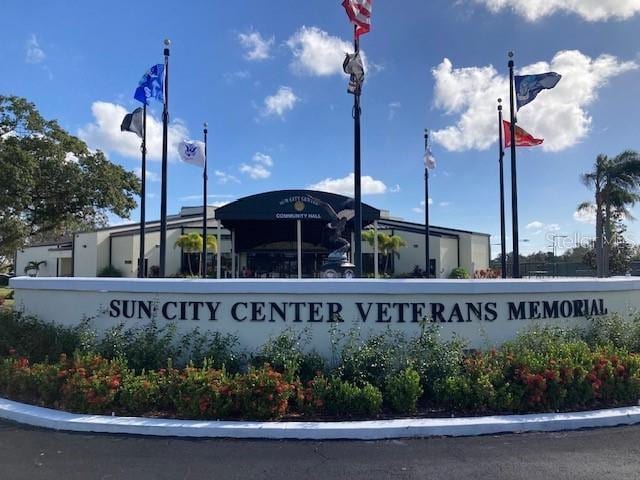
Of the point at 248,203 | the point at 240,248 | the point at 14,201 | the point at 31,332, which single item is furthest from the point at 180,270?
the point at 31,332

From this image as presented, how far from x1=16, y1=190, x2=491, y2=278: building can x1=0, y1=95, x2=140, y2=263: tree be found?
1537cm

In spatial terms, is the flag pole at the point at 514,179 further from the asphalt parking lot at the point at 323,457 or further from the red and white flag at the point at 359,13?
the asphalt parking lot at the point at 323,457

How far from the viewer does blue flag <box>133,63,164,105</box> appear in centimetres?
1756

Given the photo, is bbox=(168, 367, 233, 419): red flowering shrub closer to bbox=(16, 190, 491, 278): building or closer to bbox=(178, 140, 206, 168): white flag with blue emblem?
bbox=(178, 140, 206, 168): white flag with blue emblem

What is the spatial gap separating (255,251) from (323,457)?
42.1 meters

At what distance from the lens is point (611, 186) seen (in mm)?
34438

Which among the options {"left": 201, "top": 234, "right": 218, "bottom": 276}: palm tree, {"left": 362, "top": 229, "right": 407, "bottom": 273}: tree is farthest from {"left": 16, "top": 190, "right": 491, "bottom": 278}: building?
{"left": 201, "top": 234, "right": 218, "bottom": 276}: palm tree

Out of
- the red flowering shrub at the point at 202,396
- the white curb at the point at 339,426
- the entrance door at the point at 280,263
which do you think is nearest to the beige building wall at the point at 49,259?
the entrance door at the point at 280,263

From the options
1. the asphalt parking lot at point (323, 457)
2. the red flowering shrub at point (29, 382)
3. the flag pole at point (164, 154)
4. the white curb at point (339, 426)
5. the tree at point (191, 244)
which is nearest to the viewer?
the asphalt parking lot at point (323, 457)

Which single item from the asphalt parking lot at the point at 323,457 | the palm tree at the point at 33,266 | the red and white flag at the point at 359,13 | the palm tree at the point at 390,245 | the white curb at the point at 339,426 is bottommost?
the asphalt parking lot at the point at 323,457

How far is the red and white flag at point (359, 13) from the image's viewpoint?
11.5 m

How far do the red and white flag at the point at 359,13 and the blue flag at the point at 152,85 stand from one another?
8551mm

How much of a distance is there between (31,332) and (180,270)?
4091 cm

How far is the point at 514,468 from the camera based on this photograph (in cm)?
447
